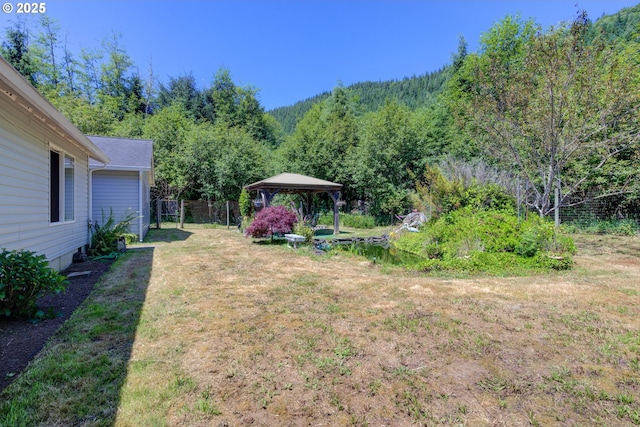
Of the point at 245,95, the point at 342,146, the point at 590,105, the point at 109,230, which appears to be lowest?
the point at 109,230

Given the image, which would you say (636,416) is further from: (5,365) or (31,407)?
(5,365)

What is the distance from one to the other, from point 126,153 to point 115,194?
5.14 feet

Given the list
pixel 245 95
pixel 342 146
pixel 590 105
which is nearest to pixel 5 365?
pixel 590 105

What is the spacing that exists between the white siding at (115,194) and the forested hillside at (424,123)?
24.9 feet

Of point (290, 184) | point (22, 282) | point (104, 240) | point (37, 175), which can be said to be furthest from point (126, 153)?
point (22, 282)

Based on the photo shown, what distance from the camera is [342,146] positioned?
19766 mm

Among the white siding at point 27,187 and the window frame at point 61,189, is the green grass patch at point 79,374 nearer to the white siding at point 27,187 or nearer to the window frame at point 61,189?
the white siding at point 27,187

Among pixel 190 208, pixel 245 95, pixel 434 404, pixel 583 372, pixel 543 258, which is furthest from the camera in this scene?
pixel 245 95

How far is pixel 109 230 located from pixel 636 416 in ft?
32.8

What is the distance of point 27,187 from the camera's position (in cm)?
428

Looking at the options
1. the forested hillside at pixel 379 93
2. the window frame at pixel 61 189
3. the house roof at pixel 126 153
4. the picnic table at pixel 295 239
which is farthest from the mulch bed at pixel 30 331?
the forested hillside at pixel 379 93

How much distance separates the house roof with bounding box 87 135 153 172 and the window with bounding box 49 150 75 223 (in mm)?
2958

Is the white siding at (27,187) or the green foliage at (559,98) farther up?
the green foliage at (559,98)

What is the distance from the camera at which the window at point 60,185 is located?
5488 mm
